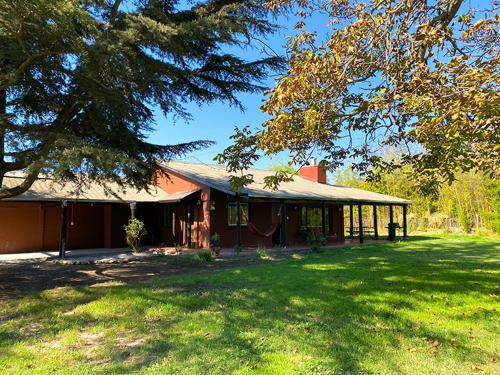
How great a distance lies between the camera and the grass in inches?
165

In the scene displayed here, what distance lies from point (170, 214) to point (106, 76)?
11.4 metres

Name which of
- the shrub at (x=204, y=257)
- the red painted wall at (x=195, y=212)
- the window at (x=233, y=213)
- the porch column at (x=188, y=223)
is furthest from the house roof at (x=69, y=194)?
the shrub at (x=204, y=257)

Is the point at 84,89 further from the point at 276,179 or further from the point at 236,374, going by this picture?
the point at 236,374

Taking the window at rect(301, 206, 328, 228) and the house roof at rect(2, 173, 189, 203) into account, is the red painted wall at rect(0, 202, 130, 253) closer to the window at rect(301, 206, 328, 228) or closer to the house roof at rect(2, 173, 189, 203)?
the house roof at rect(2, 173, 189, 203)

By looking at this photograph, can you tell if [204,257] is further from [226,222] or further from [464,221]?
[464,221]

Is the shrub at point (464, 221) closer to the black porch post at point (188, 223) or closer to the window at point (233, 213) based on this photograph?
the window at point (233, 213)

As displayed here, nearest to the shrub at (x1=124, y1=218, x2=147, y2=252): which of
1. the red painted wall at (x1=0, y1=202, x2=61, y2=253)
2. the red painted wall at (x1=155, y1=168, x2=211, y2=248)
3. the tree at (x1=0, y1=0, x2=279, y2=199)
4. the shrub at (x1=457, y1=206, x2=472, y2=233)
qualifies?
the red painted wall at (x1=155, y1=168, x2=211, y2=248)

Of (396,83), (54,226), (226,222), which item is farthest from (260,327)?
(54,226)

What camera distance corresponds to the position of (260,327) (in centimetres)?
535

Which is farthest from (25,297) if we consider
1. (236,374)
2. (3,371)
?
(236,374)

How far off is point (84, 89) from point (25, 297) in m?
4.27

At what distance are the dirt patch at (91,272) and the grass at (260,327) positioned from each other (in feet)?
3.35

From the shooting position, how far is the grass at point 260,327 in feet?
13.8

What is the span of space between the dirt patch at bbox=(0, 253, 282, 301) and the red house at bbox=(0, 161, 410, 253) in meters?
2.89
